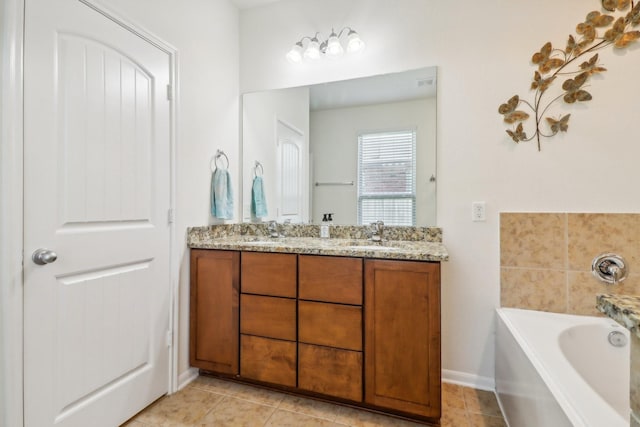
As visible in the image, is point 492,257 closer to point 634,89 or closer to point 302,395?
point 634,89

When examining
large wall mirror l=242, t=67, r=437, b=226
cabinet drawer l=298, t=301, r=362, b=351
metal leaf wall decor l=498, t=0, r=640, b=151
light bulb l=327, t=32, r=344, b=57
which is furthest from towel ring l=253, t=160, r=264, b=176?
metal leaf wall decor l=498, t=0, r=640, b=151

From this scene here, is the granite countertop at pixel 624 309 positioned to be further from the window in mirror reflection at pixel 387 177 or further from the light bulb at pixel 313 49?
the light bulb at pixel 313 49

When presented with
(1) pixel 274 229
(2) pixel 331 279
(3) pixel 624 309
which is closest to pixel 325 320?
(2) pixel 331 279

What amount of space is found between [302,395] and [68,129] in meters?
1.77

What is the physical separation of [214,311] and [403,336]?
1123 millimetres

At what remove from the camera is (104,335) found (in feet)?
5.01

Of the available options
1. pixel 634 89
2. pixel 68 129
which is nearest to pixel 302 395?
pixel 68 129

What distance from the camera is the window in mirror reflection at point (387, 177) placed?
2145 mm

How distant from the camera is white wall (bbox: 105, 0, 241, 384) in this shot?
1.92 m

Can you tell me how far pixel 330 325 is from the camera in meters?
1.71

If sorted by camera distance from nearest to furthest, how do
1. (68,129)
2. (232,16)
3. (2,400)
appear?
1. (2,400)
2. (68,129)
3. (232,16)

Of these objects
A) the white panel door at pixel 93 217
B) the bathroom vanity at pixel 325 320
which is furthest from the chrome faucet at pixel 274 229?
the white panel door at pixel 93 217

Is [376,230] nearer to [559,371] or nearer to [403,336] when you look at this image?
[403,336]

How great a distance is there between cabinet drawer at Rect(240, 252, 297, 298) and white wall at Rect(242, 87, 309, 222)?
682mm
